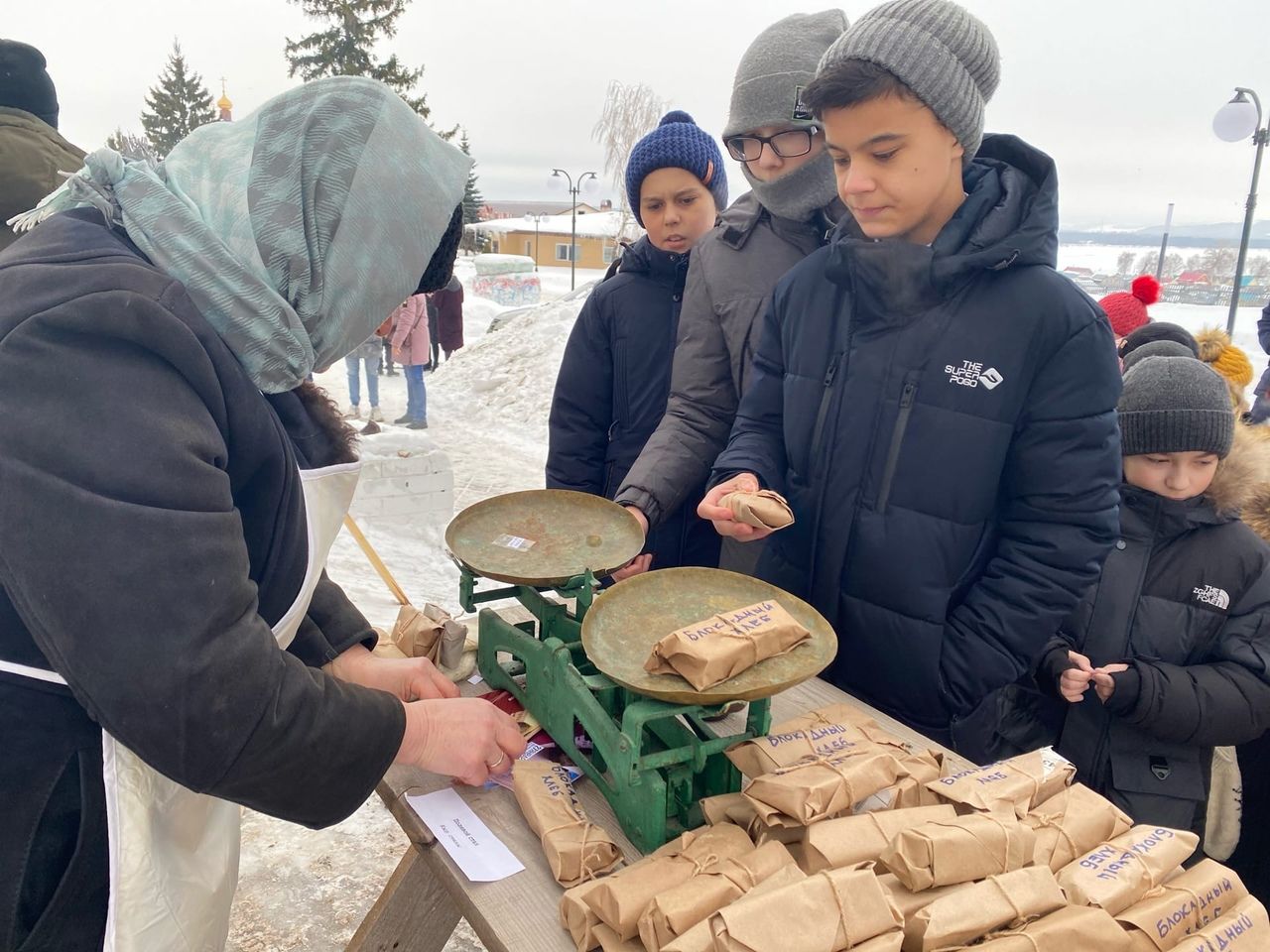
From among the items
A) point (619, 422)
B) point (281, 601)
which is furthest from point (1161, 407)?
point (281, 601)

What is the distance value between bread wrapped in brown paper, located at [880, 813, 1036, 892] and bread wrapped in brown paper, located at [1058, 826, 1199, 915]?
0.07 m

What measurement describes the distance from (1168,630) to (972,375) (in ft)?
2.81

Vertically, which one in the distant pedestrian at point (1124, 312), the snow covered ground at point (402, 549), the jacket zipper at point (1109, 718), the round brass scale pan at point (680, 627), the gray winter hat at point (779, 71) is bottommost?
the snow covered ground at point (402, 549)

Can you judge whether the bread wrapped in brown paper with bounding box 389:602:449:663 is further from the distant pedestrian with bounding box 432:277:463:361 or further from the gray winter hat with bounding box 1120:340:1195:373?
the distant pedestrian with bounding box 432:277:463:361

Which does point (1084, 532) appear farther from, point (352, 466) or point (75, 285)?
point (75, 285)

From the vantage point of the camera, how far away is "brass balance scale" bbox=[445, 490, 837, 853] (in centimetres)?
116

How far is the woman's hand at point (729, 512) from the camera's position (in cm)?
159

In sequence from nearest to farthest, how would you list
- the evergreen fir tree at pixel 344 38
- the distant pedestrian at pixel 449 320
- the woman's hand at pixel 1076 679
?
1. the woman's hand at pixel 1076 679
2. the distant pedestrian at pixel 449 320
3. the evergreen fir tree at pixel 344 38

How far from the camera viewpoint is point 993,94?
5.45 ft

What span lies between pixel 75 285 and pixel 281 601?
49cm

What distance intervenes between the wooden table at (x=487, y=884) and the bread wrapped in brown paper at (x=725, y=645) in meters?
0.32

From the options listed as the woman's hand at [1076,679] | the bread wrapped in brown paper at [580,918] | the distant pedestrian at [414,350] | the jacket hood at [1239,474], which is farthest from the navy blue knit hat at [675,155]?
the distant pedestrian at [414,350]

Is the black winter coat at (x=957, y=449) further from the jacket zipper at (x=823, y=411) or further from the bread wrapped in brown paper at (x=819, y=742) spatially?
the bread wrapped in brown paper at (x=819, y=742)

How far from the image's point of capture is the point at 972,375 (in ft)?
5.18
